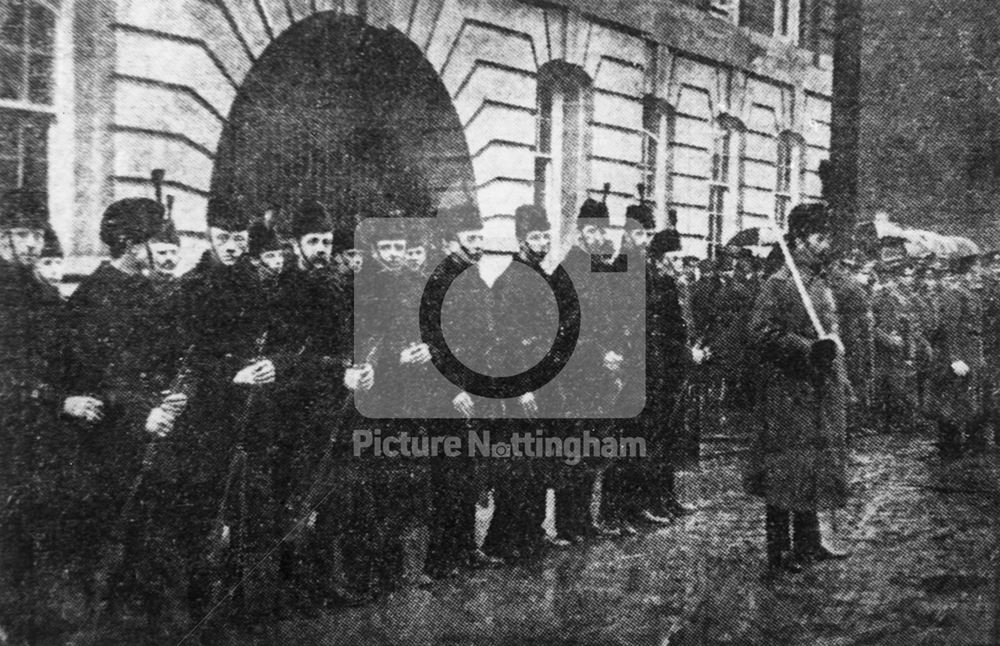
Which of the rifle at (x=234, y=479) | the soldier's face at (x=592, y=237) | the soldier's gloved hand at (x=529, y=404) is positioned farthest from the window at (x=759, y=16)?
the rifle at (x=234, y=479)

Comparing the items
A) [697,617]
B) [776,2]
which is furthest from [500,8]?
[697,617]

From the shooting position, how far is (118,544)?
10.6 ft

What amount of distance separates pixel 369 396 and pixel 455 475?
1.59 feet

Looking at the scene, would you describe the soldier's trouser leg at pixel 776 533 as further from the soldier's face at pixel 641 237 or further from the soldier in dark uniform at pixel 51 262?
the soldier in dark uniform at pixel 51 262

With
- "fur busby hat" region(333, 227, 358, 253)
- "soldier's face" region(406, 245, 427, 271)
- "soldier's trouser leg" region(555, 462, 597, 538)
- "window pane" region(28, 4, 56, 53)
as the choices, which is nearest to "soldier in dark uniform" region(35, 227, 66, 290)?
"window pane" region(28, 4, 56, 53)

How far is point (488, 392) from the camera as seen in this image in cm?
364

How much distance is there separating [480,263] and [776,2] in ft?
5.91

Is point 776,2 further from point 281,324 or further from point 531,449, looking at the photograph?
point 281,324

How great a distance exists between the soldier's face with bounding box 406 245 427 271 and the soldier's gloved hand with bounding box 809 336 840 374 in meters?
1.70

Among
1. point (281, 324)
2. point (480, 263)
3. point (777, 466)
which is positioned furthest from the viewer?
point (777, 466)

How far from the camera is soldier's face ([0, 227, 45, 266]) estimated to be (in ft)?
10.3

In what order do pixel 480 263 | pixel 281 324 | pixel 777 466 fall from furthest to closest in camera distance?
pixel 777 466 < pixel 480 263 < pixel 281 324

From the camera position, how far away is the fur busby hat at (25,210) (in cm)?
312

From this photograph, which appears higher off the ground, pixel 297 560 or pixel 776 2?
pixel 776 2
